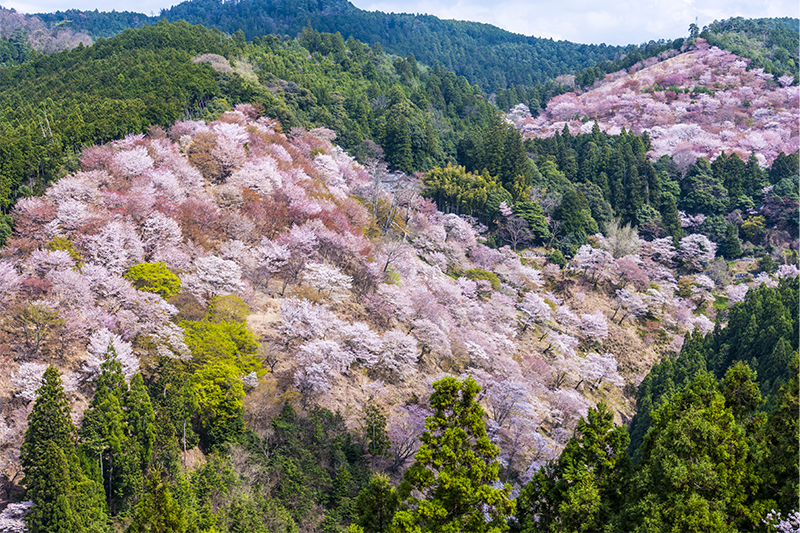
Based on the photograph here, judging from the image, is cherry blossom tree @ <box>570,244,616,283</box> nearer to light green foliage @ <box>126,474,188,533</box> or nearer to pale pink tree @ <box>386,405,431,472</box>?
pale pink tree @ <box>386,405,431,472</box>

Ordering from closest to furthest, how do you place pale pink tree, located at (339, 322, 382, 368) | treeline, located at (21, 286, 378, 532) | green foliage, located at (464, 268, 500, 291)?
treeline, located at (21, 286, 378, 532) < pale pink tree, located at (339, 322, 382, 368) < green foliage, located at (464, 268, 500, 291)

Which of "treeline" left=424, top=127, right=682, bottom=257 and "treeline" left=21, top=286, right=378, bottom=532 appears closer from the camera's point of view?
"treeline" left=21, top=286, right=378, bottom=532

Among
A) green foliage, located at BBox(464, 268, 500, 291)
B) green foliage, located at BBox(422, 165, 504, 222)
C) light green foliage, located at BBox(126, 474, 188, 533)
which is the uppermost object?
green foliage, located at BBox(422, 165, 504, 222)

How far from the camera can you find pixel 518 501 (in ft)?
64.3

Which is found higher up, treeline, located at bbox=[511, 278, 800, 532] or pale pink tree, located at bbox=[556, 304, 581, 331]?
treeline, located at bbox=[511, 278, 800, 532]

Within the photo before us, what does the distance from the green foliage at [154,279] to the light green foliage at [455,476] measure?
18.2m

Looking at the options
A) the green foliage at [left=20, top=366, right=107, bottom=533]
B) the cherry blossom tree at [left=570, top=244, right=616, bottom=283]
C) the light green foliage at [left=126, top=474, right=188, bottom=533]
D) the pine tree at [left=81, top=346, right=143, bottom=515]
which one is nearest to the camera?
the light green foliage at [left=126, top=474, right=188, bottom=533]

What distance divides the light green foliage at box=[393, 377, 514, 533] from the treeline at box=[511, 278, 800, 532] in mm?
2766

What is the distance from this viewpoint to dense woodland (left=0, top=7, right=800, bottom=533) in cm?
1756

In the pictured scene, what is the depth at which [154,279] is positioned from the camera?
1165 inches

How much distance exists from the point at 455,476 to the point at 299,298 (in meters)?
19.5

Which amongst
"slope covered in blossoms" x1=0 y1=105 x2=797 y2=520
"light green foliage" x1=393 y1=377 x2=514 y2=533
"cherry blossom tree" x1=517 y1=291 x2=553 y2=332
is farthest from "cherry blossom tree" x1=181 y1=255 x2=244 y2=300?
"cherry blossom tree" x1=517 y1=291 x2=553 y2=332

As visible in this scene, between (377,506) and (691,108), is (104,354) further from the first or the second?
(691,108)

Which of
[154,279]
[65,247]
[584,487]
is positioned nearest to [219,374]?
[154,279]
